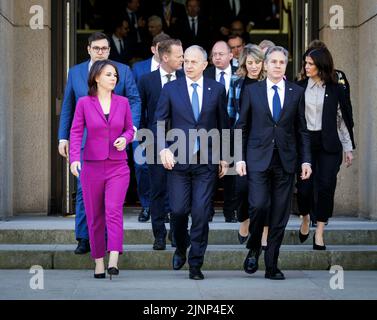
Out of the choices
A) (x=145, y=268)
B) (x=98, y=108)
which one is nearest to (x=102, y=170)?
(x=98, y=108)

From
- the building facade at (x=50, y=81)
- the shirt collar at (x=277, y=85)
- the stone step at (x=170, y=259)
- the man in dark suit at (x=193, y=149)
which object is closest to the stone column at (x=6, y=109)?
the building facade at (x=50, y=81)

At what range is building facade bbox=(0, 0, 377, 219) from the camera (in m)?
14.0

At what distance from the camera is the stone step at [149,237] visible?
38.6 feet

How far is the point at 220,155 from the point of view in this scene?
1041cm

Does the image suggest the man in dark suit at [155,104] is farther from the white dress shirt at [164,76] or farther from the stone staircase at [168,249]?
the stone staircase at [168,249]

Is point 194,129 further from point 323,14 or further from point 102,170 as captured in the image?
point 323,14

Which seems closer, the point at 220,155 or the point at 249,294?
the point at 249,294

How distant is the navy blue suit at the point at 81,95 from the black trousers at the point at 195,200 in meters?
0.90

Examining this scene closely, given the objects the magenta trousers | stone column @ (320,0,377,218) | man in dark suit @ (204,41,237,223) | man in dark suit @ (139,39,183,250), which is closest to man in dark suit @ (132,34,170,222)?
man in dark suit @ (204,41,237,223)

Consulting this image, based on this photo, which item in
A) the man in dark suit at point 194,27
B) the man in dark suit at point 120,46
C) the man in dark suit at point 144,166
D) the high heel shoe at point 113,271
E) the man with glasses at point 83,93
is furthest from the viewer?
the man in dark suit at point 194,27

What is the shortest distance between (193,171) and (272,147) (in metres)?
0.73

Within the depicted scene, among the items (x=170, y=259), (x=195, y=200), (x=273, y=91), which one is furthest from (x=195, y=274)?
(x=273, y=91)

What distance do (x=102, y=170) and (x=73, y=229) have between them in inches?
76.9

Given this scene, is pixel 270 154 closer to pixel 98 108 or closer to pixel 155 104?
pixel 98 108
